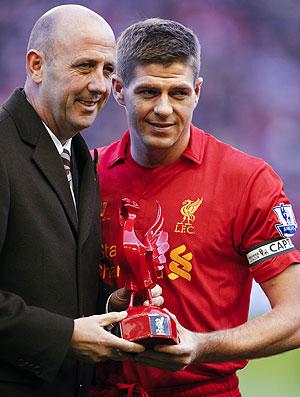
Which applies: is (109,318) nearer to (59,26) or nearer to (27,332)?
(27,332)

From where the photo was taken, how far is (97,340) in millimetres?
2133

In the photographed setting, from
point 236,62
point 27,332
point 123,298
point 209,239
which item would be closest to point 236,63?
point 236,62

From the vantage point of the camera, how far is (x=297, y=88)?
181 inches

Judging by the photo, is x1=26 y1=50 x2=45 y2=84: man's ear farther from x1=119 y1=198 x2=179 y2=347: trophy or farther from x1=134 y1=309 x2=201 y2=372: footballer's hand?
x1=134 y1=309 x2=201 y2=372: footballer's hand

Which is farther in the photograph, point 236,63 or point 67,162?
point 236,63

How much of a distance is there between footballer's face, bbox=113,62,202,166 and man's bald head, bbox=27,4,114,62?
217mm

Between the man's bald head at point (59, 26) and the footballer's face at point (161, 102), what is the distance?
0.22m

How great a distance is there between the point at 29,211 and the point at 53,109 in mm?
300

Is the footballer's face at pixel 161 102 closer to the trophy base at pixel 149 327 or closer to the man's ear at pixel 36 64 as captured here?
the man's ear at pixel 36 64

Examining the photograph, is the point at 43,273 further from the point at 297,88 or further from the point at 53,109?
the point at 297,88

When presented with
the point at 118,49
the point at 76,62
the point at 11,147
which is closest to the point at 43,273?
the point at 11,147

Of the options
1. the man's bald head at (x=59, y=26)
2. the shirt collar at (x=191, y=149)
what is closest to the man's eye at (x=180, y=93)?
the shirt collar at (x=191, y=149)

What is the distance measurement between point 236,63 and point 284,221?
2.23m

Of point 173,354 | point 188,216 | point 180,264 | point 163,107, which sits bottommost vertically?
point 173,354
